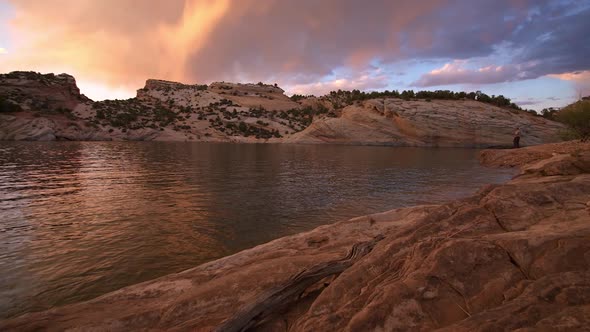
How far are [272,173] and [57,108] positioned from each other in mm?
69783

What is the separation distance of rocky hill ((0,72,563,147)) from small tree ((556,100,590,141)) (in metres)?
35.9

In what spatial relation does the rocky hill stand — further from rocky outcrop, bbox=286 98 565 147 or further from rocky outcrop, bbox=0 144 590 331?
rocky outcrop, bbox=0 144 590 331

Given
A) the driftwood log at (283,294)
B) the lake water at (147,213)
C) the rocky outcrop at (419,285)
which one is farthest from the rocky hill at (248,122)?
the driftwood log at (283,294)

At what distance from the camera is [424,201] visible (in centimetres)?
1420

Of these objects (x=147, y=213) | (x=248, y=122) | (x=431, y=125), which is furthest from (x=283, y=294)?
(x=248, y=122)

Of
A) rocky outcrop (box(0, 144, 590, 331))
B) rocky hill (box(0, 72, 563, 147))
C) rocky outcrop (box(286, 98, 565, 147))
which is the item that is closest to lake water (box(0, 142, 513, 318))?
rocky outcrop (box(0, 144, 590, 331))

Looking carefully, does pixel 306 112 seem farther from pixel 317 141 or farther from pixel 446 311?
pixel 446 311

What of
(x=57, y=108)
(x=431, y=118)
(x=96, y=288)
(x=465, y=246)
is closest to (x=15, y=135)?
(x=57, y=108)

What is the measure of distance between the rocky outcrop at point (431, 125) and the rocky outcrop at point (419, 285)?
59209 millimetres

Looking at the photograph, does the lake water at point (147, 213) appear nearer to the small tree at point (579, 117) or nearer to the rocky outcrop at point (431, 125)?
the small tree at point (579, 117)

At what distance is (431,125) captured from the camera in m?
60.8

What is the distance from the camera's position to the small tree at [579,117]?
2284 centimetres

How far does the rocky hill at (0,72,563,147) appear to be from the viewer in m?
58.8

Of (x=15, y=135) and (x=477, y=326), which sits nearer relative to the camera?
(x=477, y=326)
